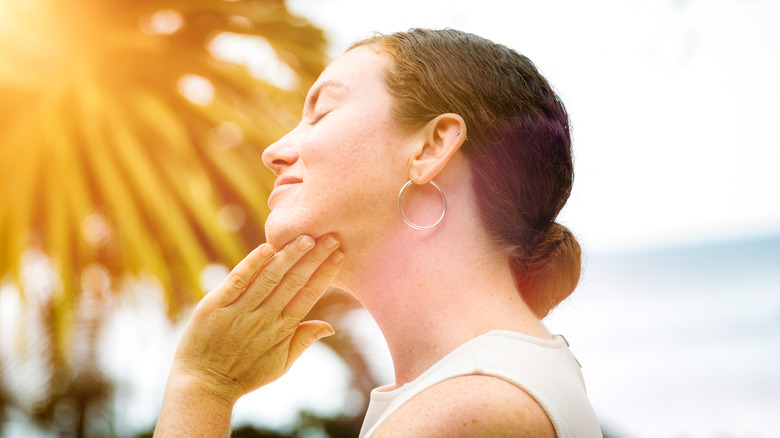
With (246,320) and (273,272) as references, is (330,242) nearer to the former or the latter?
(273,272)

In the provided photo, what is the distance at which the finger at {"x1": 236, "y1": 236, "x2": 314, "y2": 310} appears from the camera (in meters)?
1.28

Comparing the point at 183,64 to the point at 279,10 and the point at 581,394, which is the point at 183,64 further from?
the point at 581,394

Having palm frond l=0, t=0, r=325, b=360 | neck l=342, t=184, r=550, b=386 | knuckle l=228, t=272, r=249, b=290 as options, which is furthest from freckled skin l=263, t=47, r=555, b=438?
palm frond l=0, t=0, r=325, b=360

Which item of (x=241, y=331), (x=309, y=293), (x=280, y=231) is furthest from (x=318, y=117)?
(x=241, y=331)

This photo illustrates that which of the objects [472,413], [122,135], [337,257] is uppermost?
[122,135]

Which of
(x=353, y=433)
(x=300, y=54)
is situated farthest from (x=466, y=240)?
(x=353, y=433)

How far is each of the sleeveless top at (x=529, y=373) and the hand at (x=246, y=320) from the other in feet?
1.07

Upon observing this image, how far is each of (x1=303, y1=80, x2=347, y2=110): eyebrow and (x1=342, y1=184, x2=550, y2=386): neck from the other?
31 centimetres

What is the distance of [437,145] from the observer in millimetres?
1281

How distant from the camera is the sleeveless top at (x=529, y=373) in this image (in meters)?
1.01

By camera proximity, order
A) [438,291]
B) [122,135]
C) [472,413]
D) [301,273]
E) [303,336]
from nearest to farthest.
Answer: [472,413], [438,291], [301,273], [303,336], [122,135]

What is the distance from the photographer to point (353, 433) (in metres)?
4.93

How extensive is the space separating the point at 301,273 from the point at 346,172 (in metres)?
0.23

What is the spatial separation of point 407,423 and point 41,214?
475cm
